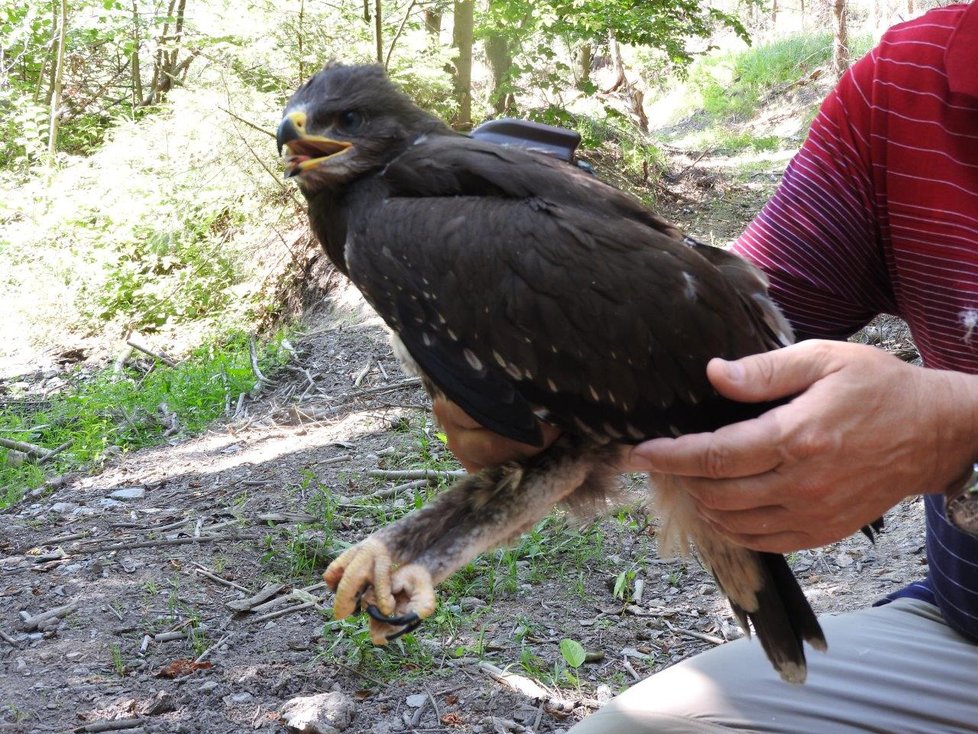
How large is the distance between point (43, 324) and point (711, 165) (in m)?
9.20

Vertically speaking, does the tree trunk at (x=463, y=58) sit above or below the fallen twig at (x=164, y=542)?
above

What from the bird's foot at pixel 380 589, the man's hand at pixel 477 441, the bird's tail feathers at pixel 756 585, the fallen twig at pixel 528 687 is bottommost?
the fallen twig at pixel 528 687

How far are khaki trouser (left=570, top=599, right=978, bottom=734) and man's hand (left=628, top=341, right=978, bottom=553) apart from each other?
67 cm

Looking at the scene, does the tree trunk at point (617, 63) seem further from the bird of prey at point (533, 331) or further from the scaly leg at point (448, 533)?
the scaly leg at point (448, 533)

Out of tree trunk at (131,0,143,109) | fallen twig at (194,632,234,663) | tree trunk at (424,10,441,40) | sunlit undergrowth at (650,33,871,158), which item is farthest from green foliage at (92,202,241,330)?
sunlit undergrowth at (650,33,871,158)

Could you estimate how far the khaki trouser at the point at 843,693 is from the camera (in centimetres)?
237

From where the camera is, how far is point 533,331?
2.22 metres

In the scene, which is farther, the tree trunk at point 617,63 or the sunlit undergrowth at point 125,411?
the tree trunk at point 617,63

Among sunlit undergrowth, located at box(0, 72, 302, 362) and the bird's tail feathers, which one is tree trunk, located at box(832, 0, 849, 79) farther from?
the bird's tail feathers

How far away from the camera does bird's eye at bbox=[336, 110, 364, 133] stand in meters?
2.71

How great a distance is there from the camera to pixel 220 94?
8914 millimetres

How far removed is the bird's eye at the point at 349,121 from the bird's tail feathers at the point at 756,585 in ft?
4.42

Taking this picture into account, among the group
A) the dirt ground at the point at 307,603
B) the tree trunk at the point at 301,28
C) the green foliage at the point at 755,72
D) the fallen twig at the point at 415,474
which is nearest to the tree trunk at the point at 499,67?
Result: the tree trunk at the point at 301,28

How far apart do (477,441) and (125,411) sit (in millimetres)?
5565
